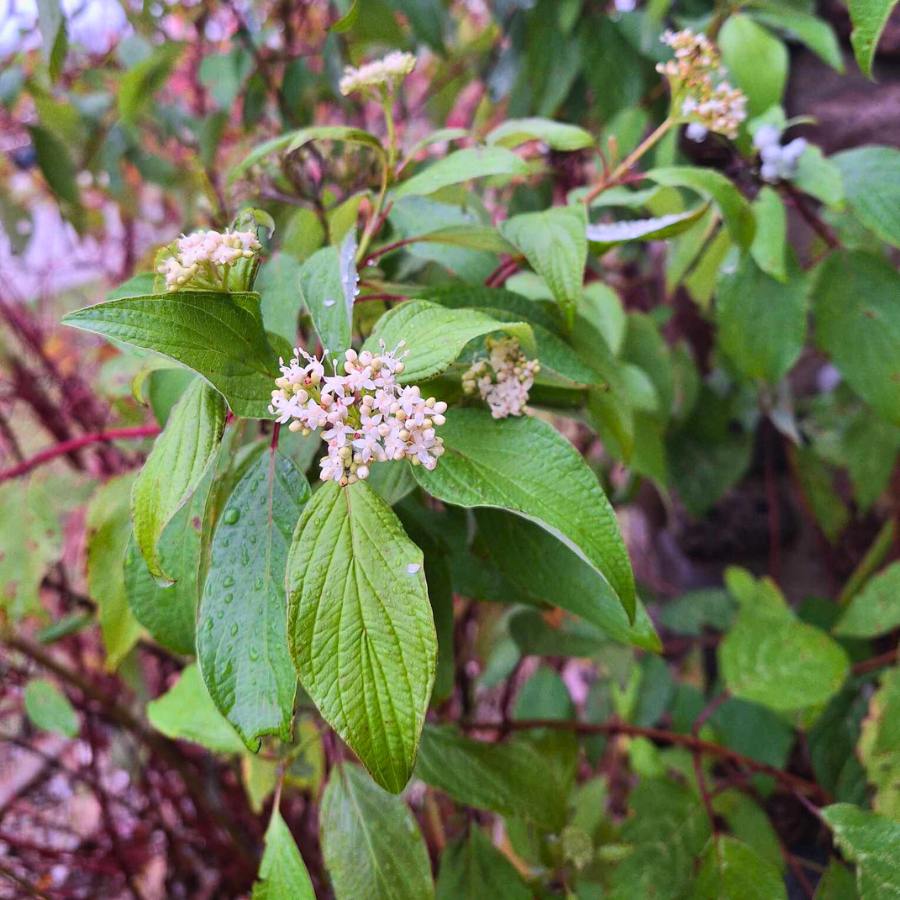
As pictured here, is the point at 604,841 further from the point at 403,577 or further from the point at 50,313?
the point at 50,313

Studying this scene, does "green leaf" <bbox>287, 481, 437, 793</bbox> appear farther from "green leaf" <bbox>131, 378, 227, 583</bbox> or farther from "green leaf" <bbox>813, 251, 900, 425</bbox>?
"green leaf" <bbox>813, 251, 900, 425</bbox>

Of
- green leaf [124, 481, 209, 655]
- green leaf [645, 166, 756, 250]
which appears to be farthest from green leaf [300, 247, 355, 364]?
green leaf [645, 166, 756, 250]

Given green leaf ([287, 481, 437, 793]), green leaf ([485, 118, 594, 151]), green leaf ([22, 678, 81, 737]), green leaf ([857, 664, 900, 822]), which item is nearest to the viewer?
green leaf ([287, 481, 437, 793])

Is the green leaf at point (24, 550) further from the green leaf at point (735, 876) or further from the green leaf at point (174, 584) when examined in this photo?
the green leaf at point (735, 876)

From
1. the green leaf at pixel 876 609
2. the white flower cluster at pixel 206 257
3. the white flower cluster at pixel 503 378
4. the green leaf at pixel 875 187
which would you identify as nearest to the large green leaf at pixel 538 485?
the white flower cluster at pixel 503 378

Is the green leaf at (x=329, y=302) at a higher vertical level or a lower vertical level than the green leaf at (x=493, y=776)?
higher

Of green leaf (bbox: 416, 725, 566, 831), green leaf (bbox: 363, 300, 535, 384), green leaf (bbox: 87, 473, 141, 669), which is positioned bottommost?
green leaf (bbox: 416, 725, 566, 831)
